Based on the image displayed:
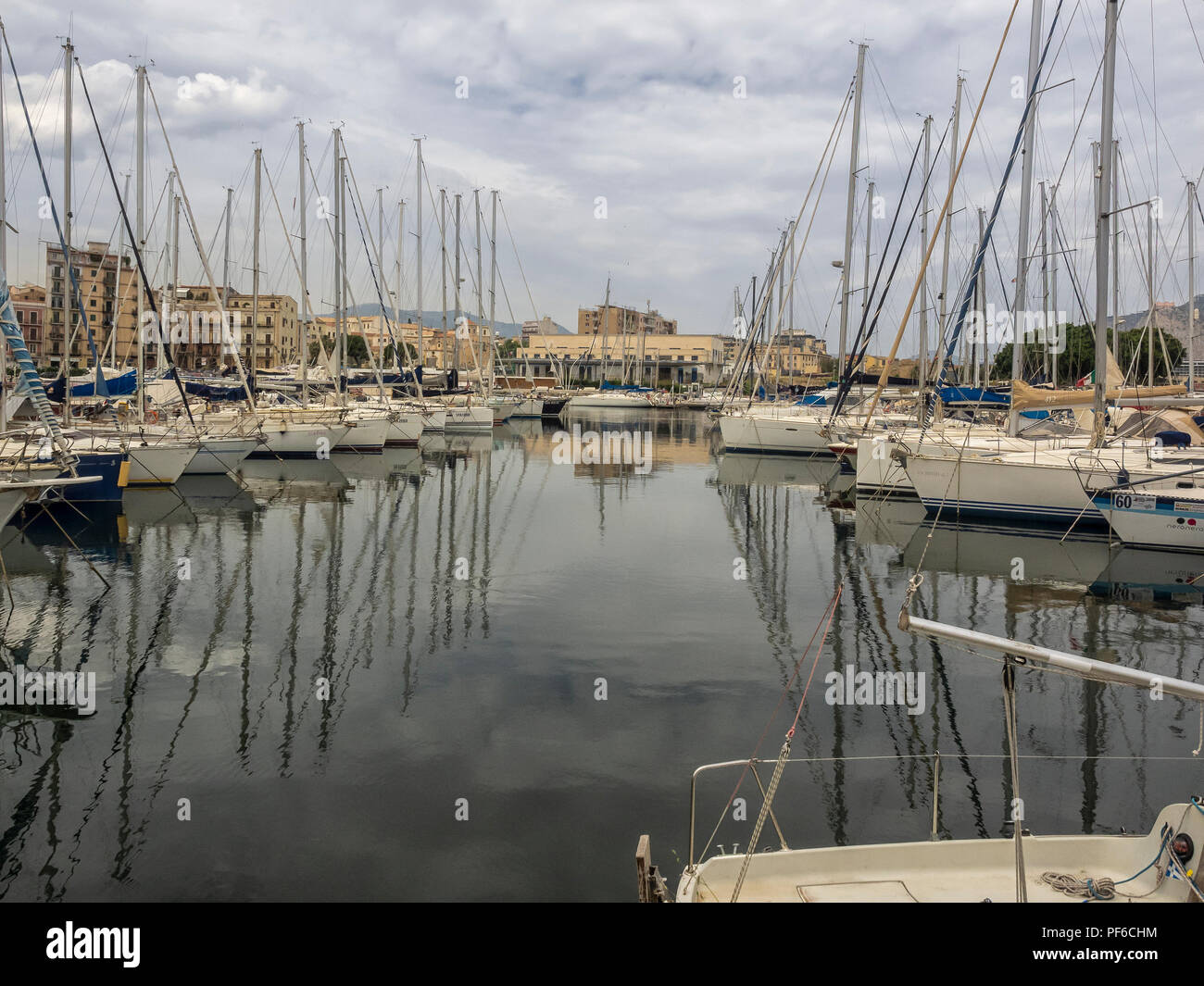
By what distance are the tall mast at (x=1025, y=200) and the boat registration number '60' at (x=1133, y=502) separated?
598 cm

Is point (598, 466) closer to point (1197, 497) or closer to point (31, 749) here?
point (1197, 497)

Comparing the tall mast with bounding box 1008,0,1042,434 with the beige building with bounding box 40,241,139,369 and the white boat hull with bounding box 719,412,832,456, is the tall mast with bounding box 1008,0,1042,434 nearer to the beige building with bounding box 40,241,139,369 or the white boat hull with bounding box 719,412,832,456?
the white boat hull with bounding box 719,412,832,456

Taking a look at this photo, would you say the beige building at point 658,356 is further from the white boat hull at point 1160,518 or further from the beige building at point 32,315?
the white boat hull at point 1160,518

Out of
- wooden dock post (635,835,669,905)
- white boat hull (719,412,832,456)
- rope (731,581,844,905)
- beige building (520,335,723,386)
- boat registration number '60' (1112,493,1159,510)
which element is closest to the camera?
wooden dock post (635,835,669,905)

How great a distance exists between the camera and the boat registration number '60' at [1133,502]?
2173 centimetres

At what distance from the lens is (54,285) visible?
366ft

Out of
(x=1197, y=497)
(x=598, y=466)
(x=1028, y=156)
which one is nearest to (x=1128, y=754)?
(x=1197, y=497)

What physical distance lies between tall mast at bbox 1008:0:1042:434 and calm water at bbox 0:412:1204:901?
6782 millimetres

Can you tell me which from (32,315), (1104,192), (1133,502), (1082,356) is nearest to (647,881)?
(1133,502)

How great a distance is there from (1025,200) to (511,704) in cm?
2517

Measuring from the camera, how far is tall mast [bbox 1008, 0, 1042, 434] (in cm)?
→ 2673

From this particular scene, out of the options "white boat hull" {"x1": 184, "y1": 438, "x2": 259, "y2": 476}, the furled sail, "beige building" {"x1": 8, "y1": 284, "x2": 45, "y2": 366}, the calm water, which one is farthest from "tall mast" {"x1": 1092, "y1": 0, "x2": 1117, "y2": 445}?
"beige building" {"x1": 8, "y1": 284, "x2": 45, "y2": 366}

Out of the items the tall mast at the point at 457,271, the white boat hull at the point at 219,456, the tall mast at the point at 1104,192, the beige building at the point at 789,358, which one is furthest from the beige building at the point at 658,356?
the tall mast at the point at 1104,192
